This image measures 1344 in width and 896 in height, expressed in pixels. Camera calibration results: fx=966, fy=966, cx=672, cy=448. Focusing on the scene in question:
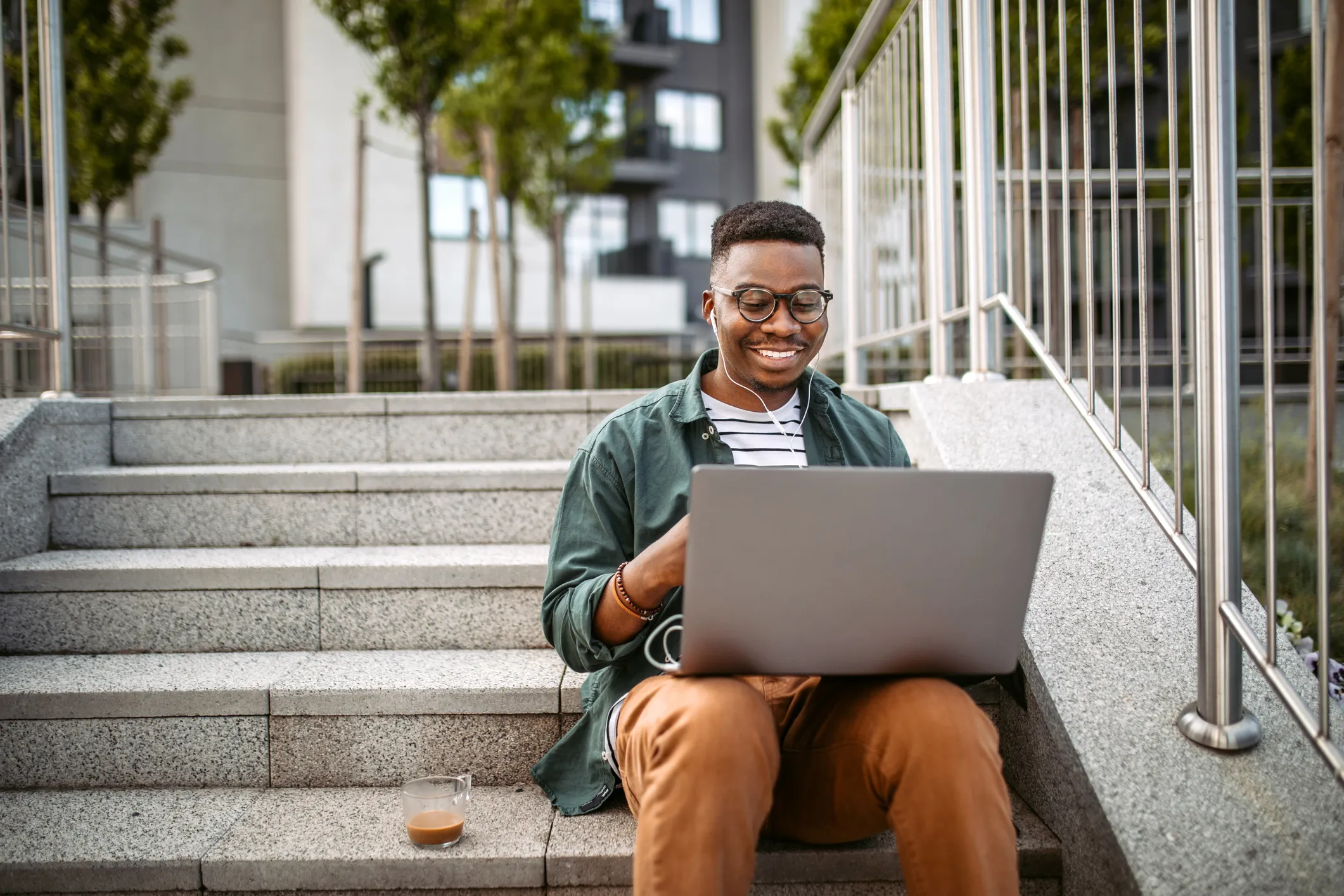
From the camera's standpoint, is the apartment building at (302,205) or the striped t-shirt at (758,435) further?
the apartment building at (302,205)

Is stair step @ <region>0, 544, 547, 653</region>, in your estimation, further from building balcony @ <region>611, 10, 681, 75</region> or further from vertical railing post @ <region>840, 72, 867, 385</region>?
building balcony @ <region>611, 10, 681, 75</region>

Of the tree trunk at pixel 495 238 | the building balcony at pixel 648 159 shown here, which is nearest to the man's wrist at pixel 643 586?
the tree trunk at pixel 495 238

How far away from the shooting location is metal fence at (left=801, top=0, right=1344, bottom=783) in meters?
1.48

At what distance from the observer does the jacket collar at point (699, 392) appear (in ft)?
6.04

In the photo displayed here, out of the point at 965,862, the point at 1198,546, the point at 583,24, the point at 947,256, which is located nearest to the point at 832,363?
the point at 947,256

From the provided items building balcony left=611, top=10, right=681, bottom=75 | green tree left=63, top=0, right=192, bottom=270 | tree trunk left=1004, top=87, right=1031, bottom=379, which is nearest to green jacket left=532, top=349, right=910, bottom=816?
tree trunk left=1004, top=87, right=1031, bottom=379

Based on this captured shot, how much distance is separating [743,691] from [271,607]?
1.43 m

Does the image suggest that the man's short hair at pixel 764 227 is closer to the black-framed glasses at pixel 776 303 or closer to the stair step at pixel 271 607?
the black-framed glasses at pixel 776 303

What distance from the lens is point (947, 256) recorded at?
2.93 m

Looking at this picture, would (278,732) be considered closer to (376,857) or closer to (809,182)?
(376,857)

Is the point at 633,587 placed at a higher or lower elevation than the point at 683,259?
lower

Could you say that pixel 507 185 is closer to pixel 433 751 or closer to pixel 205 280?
pixel 205 280

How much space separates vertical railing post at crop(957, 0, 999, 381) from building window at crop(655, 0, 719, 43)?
753 inches

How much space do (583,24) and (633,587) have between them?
1211 centimetres
